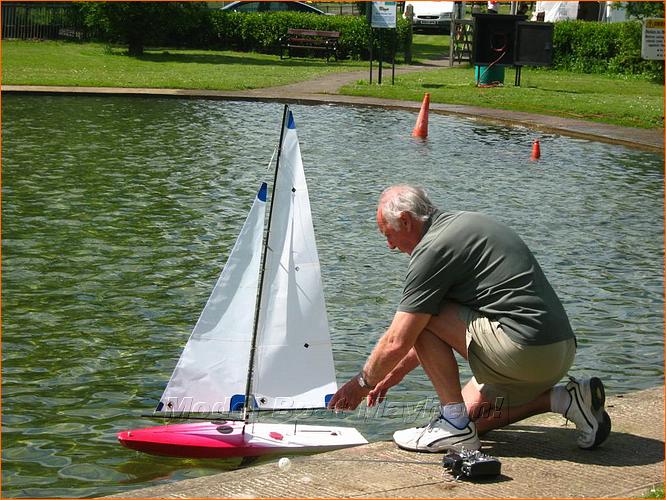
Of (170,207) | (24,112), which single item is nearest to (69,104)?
(24,112)

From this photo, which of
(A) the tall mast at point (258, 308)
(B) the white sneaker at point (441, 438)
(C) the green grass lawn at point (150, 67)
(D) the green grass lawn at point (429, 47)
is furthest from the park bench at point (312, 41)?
(B) the white sneaker at point (441, 438)

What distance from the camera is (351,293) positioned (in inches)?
425

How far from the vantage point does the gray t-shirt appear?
18.6 feet

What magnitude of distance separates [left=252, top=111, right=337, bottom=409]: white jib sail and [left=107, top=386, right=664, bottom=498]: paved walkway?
2.84ft

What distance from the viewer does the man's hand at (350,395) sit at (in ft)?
19.9

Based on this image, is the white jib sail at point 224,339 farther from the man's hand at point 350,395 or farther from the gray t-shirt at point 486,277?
the gray t-shirt at point 486,277

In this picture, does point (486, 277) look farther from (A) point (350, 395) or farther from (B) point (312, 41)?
(B) point (312, 41)

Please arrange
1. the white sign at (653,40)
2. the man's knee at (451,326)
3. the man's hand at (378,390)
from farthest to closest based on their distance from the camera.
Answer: the white sign at (653,40) < the man's hand at (378,390) < the man's knee at (451,326)

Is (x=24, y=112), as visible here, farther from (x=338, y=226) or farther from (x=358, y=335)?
(x=358, y=335)

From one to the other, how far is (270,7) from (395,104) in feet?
68.1

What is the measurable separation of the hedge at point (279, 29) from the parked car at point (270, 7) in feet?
5.30

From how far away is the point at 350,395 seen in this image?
A: 240 inches

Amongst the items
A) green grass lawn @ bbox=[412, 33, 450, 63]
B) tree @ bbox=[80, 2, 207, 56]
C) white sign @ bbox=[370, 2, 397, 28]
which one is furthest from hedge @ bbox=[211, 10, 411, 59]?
white sign @ bbox=[370, 2, 397, 28]

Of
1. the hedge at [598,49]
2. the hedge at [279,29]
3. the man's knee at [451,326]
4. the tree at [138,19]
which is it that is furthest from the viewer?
the hedge at [279,29]
